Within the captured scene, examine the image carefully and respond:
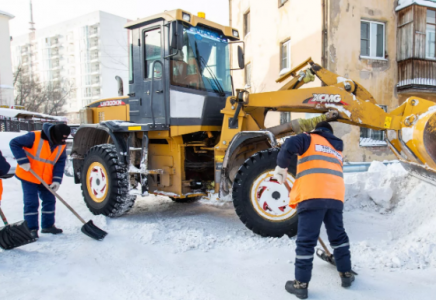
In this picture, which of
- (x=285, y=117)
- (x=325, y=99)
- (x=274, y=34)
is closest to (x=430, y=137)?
(x=325, y=99)

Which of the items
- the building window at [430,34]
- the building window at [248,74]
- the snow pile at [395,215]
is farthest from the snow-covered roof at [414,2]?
the snow pile at [395,215]

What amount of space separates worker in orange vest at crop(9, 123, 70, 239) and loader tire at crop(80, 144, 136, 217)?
0.87 meters

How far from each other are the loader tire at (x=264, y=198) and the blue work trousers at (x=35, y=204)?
247 centimetres

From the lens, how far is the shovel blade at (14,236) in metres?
3.96

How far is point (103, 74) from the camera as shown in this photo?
5269 centimetres

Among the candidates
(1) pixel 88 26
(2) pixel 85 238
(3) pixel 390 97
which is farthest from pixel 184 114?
(1) pixel 88 26

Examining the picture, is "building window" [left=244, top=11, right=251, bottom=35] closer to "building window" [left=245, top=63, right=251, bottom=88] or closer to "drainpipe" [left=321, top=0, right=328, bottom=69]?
"building window" [left=245, top=63, right=251, bottom=88]

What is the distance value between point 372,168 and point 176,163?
389cm

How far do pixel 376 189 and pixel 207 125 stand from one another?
2.93 m

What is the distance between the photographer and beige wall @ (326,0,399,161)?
1188 centimetres

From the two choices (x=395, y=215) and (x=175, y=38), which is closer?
(x=175, y=38)

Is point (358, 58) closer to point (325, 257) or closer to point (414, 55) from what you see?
point (414, 55)

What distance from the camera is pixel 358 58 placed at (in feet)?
40.2

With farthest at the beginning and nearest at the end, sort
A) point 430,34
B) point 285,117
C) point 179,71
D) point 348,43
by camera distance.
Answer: point 285,117
point 430,34
point 348,43
point 179,71
